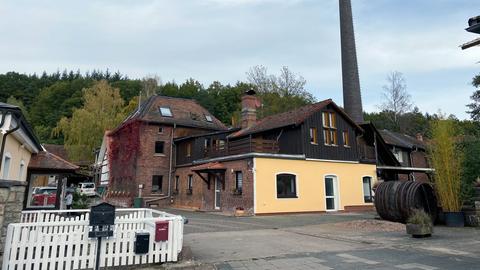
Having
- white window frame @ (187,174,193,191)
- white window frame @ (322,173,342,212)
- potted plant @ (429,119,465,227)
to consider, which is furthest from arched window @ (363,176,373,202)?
white window frame @ (187,174,193,191)

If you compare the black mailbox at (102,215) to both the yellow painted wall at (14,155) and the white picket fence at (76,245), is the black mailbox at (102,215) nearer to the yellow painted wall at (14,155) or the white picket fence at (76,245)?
the white picket fence at (76,245)

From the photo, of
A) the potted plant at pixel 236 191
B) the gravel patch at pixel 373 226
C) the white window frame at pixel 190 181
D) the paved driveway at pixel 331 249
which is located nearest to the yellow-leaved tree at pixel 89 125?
the white window frame at pixel 190 181

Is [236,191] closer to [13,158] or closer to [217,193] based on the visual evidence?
[217,193]

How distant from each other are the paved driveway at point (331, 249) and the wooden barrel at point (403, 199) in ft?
3.97

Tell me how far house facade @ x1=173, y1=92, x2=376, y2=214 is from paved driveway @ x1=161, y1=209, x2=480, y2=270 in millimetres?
6293

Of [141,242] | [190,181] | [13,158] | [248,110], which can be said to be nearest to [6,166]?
[13,158]

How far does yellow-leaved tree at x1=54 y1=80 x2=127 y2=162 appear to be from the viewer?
1559 inches

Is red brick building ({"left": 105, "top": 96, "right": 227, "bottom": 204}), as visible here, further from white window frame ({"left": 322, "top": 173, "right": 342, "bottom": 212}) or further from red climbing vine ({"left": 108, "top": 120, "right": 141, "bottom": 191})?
white window frame ({"left": 322, "top": 173, "right": 342, "bottom": 212})

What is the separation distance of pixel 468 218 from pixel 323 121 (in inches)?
402

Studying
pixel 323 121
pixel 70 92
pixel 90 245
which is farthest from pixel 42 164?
pixel 70 92

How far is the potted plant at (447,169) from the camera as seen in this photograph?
12.7 metres

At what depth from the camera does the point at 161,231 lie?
21.7 ft

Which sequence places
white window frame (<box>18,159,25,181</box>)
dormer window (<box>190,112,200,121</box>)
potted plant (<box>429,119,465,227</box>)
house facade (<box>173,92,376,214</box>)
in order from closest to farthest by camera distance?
1. white window frame (<box>18,159,25,181</box>)
2. potted plant (<box>429,119,465,227</box>)
3. house facade (<box>173,92,376,214</box>)
4. dormer window (<box>190,112,200,121</box>)

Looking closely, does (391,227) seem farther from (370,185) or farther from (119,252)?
(370,185)
